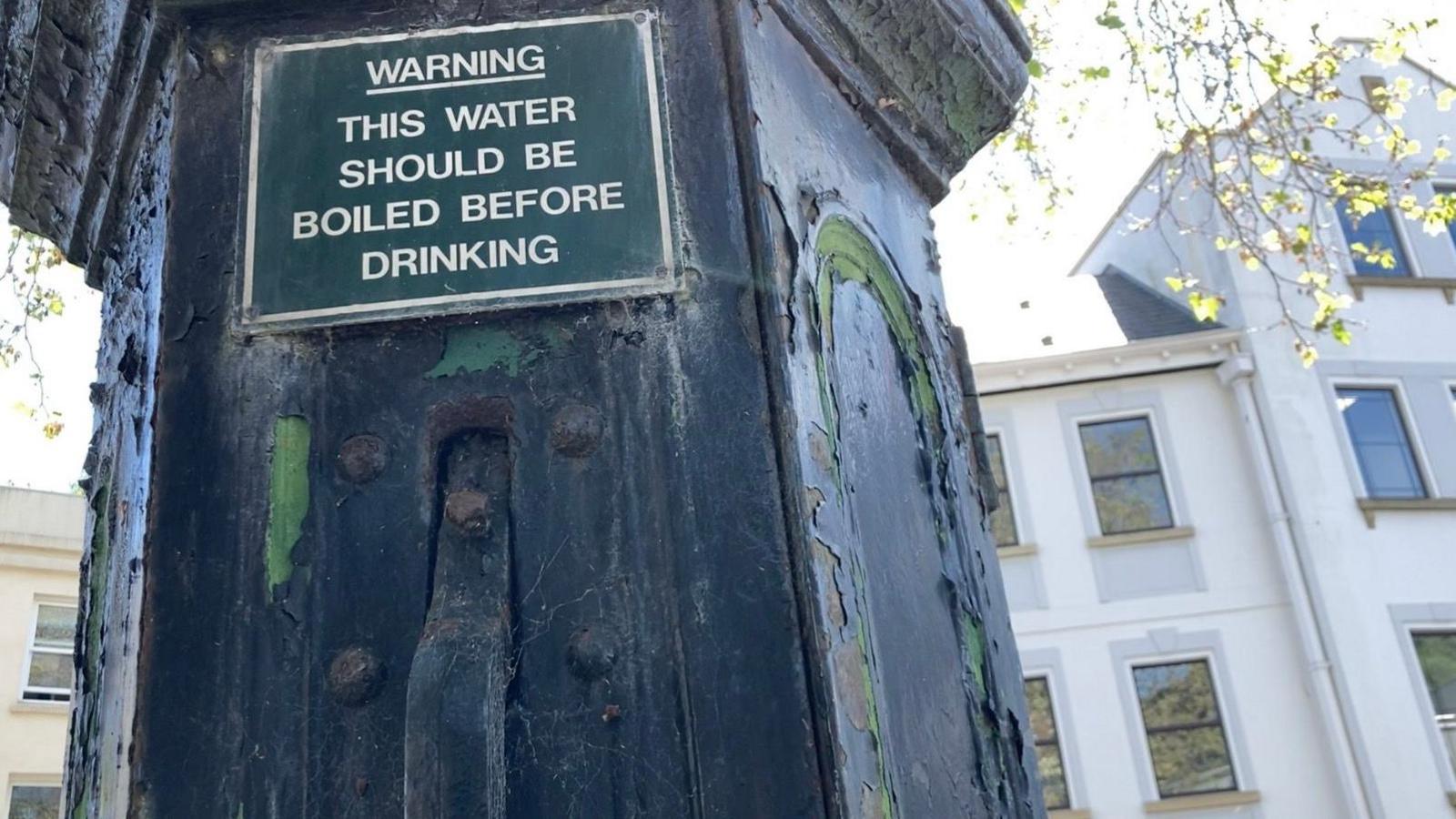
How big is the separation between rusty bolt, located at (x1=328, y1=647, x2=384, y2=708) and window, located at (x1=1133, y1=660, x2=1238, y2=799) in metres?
14.2

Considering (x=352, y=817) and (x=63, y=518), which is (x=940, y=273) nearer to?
(x=352, y=817)

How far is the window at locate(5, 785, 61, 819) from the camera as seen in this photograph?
18.8m

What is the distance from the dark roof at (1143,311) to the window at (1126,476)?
115 centimetres

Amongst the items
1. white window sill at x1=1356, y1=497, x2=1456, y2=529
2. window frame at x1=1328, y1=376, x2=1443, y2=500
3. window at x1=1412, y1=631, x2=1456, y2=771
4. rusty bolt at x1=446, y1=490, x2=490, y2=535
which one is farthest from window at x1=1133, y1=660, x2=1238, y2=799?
rusty bolt at x1=446, y1=490, x2=490, y2=535

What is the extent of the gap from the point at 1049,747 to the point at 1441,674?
412 cm

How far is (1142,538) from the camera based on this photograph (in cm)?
1560

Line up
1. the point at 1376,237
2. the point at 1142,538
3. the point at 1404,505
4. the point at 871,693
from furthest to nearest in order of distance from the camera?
the point at 1376,237, the point at 1142,538, the point at 1404,505, the point at 871,693

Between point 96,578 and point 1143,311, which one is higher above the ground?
point 1143,311

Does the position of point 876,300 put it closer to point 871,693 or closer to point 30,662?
point 871,693

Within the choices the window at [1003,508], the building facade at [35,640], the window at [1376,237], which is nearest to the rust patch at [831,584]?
the window at [1003,508]

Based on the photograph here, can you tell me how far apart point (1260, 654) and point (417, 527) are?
14795 mm

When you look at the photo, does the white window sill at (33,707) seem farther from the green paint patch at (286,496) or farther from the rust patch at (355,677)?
the rust patch at (355,677)

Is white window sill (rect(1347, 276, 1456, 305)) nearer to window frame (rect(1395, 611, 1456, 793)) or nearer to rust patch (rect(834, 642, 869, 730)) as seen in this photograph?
window frame (rect(1395, 611, 1456, 793))

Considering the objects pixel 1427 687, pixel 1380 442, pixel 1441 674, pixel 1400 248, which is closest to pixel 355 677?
pixel 1427 687
